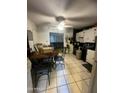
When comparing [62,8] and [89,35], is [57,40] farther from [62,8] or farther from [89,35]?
[62,8]

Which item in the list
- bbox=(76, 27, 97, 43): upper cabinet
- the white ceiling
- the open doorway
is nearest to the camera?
the white ceiling

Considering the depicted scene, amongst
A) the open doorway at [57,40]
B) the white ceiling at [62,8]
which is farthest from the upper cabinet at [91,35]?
the open doorway at [57,40]

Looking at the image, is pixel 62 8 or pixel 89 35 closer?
pixel 62 8

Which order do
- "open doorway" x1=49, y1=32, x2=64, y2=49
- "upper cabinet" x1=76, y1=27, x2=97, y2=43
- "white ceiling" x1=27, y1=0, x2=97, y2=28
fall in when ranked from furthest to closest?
1. "open doorway" x1=49, y1=32, x2=64, y2=49
2. "upper cabinet" x1=76, y1=27, x2=97, y2=43
3. "white ceiling" x1=27, y1=0, x2=97, y2=28

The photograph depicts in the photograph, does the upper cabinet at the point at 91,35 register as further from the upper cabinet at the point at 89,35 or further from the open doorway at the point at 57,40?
the open doorway at the point at 57,40

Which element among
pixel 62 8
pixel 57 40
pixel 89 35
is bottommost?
pixel 57 40

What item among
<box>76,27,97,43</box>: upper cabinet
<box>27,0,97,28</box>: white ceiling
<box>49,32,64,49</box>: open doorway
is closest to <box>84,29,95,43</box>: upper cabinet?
<box>76,27,97,43</box>: upper cabinet

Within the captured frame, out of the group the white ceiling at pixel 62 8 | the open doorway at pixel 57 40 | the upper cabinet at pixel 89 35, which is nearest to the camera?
the white ceiling at pixel 62 8

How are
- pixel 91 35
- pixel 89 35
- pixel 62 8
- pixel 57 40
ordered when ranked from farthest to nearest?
pixel 57 40
pixel 89 35
pixel 91 35
pixel 62 8

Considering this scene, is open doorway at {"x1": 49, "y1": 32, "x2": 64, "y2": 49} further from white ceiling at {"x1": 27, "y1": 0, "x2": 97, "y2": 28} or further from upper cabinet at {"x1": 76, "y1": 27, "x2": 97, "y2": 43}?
white ceiling at {"x1": 27, "y1": 0, "x2": 97, "y2": 28}

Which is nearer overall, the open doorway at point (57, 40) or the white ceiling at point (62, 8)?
the white ceiling at point (62, 8)

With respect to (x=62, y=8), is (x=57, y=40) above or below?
below

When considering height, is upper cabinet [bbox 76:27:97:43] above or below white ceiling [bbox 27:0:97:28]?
below

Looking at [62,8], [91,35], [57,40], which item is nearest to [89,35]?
[91,35]
